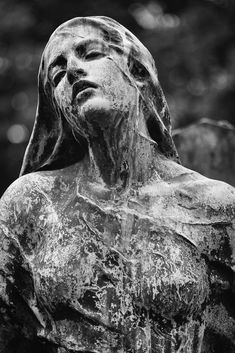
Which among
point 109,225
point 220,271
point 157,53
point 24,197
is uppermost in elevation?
point 24,197

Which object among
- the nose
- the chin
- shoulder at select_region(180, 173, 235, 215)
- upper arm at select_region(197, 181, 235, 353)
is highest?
the nose

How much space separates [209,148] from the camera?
18.2ft

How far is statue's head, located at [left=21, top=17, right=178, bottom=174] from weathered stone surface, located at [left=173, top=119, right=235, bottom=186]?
1648mm

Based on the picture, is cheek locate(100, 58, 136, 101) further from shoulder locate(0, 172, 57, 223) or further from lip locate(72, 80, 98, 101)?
shoulder locate(0, 172, 57, 223)

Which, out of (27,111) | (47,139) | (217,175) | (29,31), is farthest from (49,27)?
(47,139)

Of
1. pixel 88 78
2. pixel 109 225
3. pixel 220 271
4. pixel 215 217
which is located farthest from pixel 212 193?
pixel 88 78

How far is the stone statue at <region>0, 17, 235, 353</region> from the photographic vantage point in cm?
331

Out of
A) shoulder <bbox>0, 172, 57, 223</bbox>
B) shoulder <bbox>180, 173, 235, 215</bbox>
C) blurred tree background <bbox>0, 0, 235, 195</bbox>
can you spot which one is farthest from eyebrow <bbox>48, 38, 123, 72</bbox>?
blurred tree background <bbox>0, 0, 235, 195</bbox>

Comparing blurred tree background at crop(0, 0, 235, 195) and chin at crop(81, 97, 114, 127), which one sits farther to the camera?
blurred tree background at crop(0, 0, 235, 195)

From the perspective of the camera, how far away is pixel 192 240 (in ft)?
11.2

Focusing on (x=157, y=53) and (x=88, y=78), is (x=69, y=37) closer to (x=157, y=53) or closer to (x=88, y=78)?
(x=88, y=78)

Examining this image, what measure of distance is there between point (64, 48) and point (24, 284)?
0.94 meters

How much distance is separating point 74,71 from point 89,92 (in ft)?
0.40

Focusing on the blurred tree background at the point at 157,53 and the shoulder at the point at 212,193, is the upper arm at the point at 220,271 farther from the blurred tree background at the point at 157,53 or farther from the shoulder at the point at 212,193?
the blurred tree background at the point at 157,53
